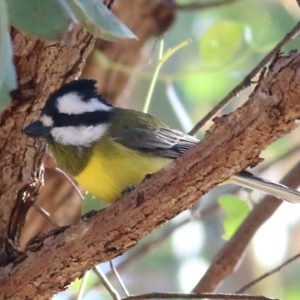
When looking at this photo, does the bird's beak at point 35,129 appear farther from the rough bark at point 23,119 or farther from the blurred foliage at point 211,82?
the blurred foliage at point 211,82

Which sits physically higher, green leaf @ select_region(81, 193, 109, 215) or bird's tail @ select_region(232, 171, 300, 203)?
green leaf @ select_region(81, 193, 109, 215)

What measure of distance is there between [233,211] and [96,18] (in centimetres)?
94

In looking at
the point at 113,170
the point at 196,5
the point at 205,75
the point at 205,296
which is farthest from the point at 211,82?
the point at 205,296

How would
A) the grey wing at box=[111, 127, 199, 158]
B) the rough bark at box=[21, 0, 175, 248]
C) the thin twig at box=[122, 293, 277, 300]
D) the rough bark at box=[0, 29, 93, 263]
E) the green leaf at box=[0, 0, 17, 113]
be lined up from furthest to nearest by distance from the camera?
the rough bark at box=[21, 0, 175, 248] < the grey wing at box=[111, 127, 199, 158] < the rough bark at box=[0, 29, 93, 263] < the thin twig at box=[122, 293, 277, 300] < the green leaf at box=[0, 0, 17, 113]

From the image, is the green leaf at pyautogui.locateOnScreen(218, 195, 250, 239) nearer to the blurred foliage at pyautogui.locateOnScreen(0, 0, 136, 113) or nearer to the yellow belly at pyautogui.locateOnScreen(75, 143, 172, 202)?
the yellow belly at pyautogui.locateOnScreen(75, 143, 172, 202)

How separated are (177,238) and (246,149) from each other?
165cm

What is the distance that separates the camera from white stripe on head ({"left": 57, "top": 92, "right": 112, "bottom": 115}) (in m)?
1.14

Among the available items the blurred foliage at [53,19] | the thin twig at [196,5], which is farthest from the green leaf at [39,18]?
the thin twig at [196,5]

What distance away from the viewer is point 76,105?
4.04ft

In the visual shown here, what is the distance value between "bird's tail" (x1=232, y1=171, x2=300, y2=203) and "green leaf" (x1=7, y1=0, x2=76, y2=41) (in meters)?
0.64

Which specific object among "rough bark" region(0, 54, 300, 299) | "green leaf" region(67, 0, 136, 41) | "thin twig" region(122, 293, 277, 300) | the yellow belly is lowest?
"thin twig" region(122, 293, 277, 300)

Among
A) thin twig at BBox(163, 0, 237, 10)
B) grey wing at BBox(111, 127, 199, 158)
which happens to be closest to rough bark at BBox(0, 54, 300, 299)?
grey wing at BBox(111, 127, 199, 158)

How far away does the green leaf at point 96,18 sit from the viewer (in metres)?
0.54

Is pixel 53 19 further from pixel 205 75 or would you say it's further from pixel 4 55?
pixel 205 75
